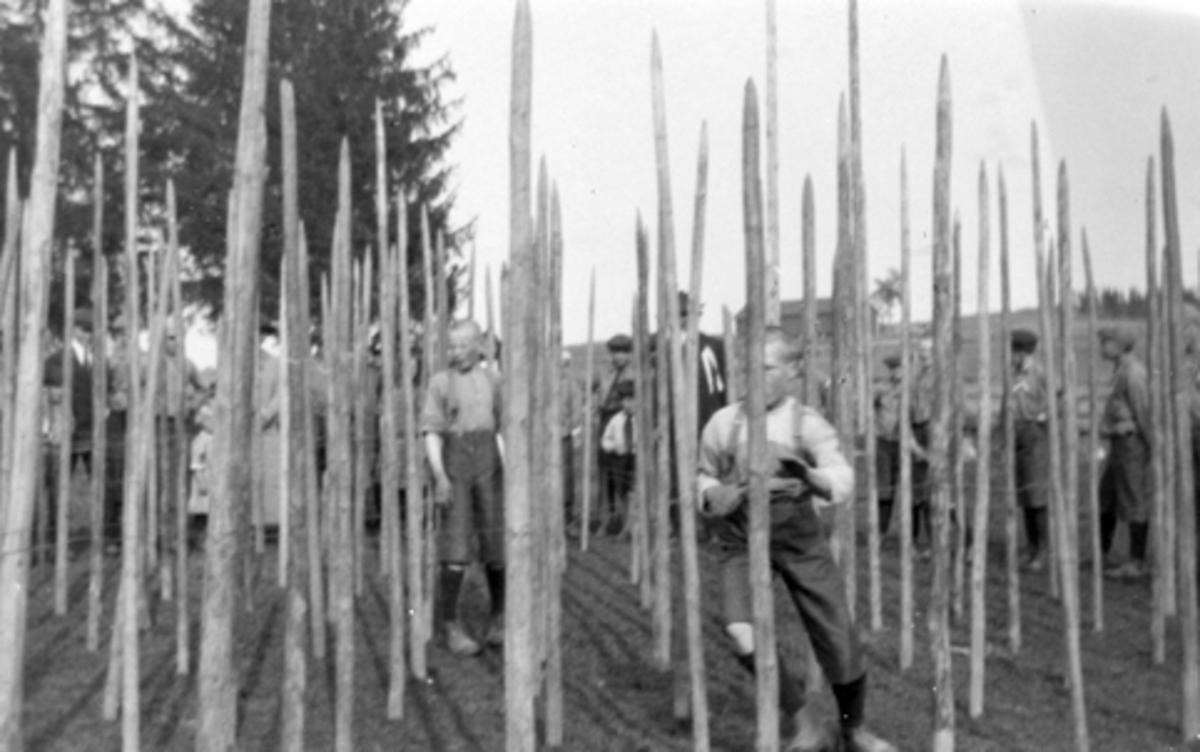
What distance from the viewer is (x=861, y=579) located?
32.1 feet

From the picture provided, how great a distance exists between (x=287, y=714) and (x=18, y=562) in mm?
A: 898

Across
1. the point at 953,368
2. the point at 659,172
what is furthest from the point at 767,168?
the point at 953,368

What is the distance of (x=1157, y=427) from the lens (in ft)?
19.2

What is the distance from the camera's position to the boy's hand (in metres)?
5.07

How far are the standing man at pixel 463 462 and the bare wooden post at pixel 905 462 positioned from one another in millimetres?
2014

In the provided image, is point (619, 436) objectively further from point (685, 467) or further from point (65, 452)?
point (685, 467)

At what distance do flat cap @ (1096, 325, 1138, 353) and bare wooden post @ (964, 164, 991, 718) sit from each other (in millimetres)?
3564

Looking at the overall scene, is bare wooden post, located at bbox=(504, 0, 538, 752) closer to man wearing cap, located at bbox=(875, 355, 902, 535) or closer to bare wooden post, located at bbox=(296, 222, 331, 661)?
bare wooden post, located at bbox=(296, 222, 331, 661)

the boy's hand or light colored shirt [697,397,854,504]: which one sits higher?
light colored shirt [697,397,854,504]

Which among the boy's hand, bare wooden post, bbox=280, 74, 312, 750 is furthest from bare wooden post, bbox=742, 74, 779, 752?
bare wooden post, bbox=280, 74, 312, 750

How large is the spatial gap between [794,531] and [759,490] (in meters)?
1.25

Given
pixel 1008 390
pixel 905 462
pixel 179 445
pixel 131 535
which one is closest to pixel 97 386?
pixel 179 445

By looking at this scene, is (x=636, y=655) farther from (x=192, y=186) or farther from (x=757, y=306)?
(x=192, y=186)

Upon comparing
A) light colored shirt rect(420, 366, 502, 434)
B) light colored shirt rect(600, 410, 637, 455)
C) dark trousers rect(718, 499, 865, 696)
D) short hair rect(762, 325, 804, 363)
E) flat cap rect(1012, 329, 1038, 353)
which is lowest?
dark trousers rect(718, 499, 865, 696)
